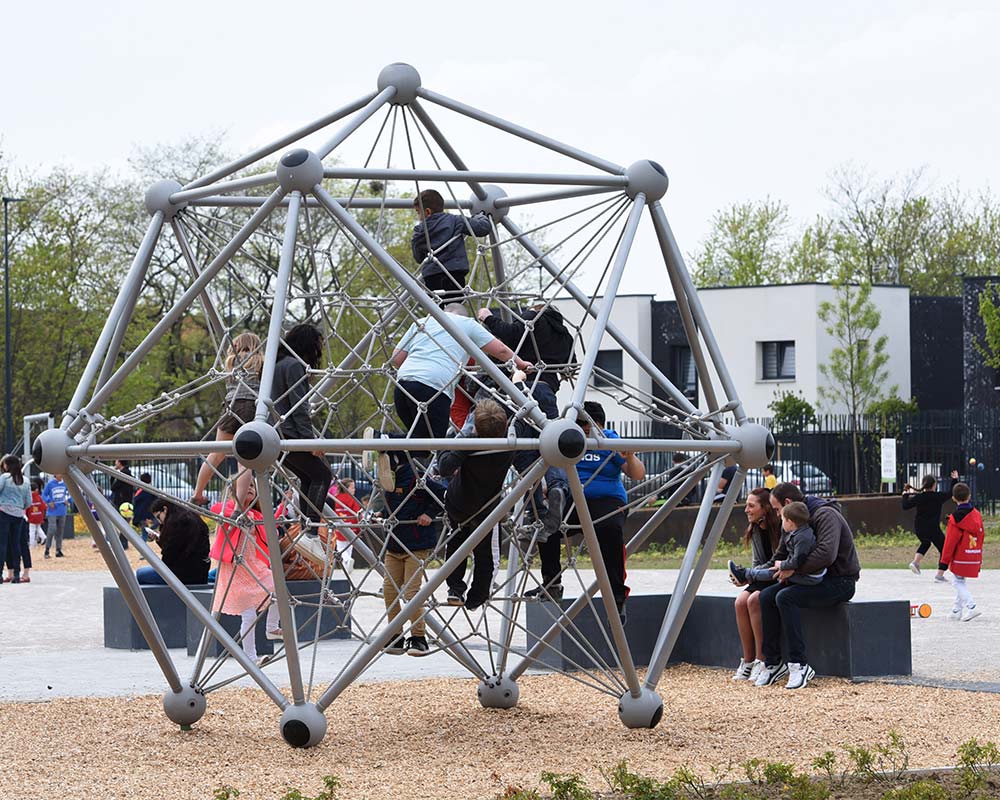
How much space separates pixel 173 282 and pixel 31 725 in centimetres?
4445

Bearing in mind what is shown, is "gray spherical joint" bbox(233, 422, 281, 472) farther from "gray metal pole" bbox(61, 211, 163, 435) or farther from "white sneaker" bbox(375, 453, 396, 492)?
"white sneaker" bbox(375, 453, 396, 492)

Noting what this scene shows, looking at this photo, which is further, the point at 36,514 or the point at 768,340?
the point at 768,340

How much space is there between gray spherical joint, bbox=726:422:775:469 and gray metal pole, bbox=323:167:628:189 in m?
1.41

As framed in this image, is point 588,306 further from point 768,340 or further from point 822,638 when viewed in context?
point 768,340

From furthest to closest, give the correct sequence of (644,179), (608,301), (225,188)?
(225,188) < (644,179) < (608,301)

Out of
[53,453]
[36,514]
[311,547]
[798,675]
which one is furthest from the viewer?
[36,514]

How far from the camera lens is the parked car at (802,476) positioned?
1353 inches

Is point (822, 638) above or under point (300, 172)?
under

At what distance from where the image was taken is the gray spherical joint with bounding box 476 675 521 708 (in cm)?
993

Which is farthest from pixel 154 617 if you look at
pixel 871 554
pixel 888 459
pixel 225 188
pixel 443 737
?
pixel 888 459

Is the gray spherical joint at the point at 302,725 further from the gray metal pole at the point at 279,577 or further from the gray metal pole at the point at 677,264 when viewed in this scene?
the gray metal pole at the point at 677,264

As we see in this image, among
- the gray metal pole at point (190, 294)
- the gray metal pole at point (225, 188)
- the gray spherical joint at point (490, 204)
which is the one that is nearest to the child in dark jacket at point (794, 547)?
the gray spherical joint at point (490, 204)

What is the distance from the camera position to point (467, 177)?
8383 mm

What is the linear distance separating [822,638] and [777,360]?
125ft
